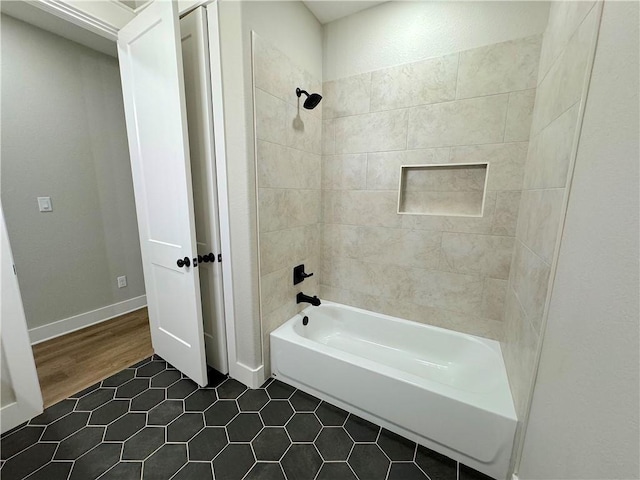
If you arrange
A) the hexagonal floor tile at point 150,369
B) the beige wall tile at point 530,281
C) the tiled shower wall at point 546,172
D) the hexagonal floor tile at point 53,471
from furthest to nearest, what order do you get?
the hexagonal floor tile at point 150,369 → the hexagonal floor tile at point 53,471 → the beige wall tile at point 530,281 → the tiled shower wall at point 546,172

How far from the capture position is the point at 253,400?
1.58m

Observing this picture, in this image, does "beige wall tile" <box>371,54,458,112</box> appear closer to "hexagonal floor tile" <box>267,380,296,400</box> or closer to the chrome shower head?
the chrome shower head

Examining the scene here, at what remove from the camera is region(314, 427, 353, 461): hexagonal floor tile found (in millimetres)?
1249

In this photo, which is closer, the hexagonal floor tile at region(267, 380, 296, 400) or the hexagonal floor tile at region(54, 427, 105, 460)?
the hexagonal floor tile at region(54, 427, 105, 460)

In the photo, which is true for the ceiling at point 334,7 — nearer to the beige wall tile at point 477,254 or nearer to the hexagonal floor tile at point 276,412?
the beige wall tile at point 477,254

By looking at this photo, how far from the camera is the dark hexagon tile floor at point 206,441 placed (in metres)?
1.17

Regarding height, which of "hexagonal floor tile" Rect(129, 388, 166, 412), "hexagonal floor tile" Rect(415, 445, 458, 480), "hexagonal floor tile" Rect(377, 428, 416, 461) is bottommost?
"hexagonal floor tile" Rect(415, 445, 458, 480)

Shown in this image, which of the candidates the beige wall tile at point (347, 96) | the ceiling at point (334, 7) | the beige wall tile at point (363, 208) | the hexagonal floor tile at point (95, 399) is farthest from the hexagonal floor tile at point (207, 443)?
the ceiling at point (334, 7)

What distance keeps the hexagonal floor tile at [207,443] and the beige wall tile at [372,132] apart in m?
1.95

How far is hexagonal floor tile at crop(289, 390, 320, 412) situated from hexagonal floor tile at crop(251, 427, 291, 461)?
0.17 m

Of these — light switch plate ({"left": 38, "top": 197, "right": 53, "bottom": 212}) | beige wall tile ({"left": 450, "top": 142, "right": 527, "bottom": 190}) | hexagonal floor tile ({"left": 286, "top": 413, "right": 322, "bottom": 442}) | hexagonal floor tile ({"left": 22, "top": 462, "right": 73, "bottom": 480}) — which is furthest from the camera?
light switch plate ({"left": 38, "top": 197, "right": 53, "bottom": 212})

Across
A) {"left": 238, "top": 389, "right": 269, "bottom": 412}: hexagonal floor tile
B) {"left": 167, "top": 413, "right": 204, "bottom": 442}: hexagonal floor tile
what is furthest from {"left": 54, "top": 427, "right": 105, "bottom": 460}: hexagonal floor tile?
{"left": 238, "top": 389, "right": 269, "bottom": 412}: hexagonal floor tile

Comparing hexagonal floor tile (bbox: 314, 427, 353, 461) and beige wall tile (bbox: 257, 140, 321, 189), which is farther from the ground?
beige wall tile (bbox: 257, 140, 321, 189)

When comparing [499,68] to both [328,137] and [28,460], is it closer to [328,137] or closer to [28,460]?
[328,137]
